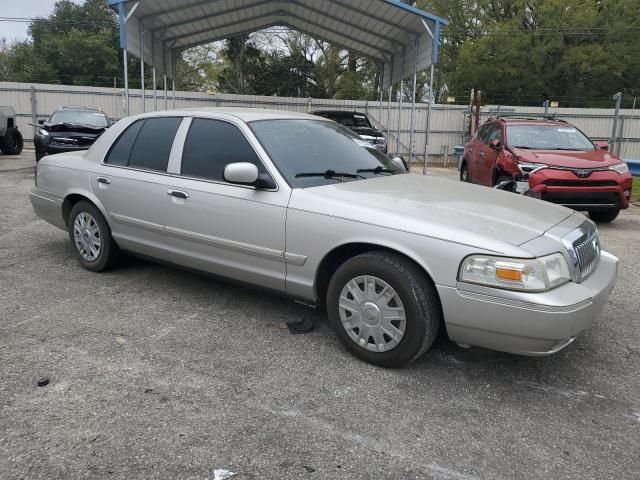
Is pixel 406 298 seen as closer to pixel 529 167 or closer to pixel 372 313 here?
pixel 372 313

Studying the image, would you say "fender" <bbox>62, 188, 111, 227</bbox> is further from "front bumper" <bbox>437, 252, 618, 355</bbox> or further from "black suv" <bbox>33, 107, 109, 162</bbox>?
"black suv" <bbox>33, 107, 109, 162</bbox>

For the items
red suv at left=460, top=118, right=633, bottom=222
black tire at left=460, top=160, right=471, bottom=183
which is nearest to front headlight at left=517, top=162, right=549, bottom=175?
red suv at left=460, top=118, right=633, bottom=222

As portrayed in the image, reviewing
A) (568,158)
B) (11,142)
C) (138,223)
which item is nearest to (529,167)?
(568,158)

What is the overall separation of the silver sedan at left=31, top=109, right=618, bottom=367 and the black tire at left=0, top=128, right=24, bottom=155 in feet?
46.8

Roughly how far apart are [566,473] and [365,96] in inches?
1283

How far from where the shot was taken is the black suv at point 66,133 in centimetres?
1312

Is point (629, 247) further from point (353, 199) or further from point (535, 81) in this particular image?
point (535, 81)

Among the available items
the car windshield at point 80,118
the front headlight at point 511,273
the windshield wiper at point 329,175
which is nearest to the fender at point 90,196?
the windshield wiper at point 329,175

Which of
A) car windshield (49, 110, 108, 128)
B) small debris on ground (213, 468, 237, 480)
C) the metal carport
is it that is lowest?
small debris on ground (213, 468, 237, 480)

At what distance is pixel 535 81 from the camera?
32.6 metres

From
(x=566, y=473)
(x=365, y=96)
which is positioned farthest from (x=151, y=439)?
(x=365, y=96)

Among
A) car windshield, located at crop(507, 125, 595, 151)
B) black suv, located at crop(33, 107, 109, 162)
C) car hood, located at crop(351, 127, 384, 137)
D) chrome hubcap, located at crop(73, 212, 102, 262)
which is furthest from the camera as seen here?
car hood, located at crop(351, 127, 384, 137)

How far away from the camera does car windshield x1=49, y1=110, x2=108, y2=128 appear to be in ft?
46.9

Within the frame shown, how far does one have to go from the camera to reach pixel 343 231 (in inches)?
135
